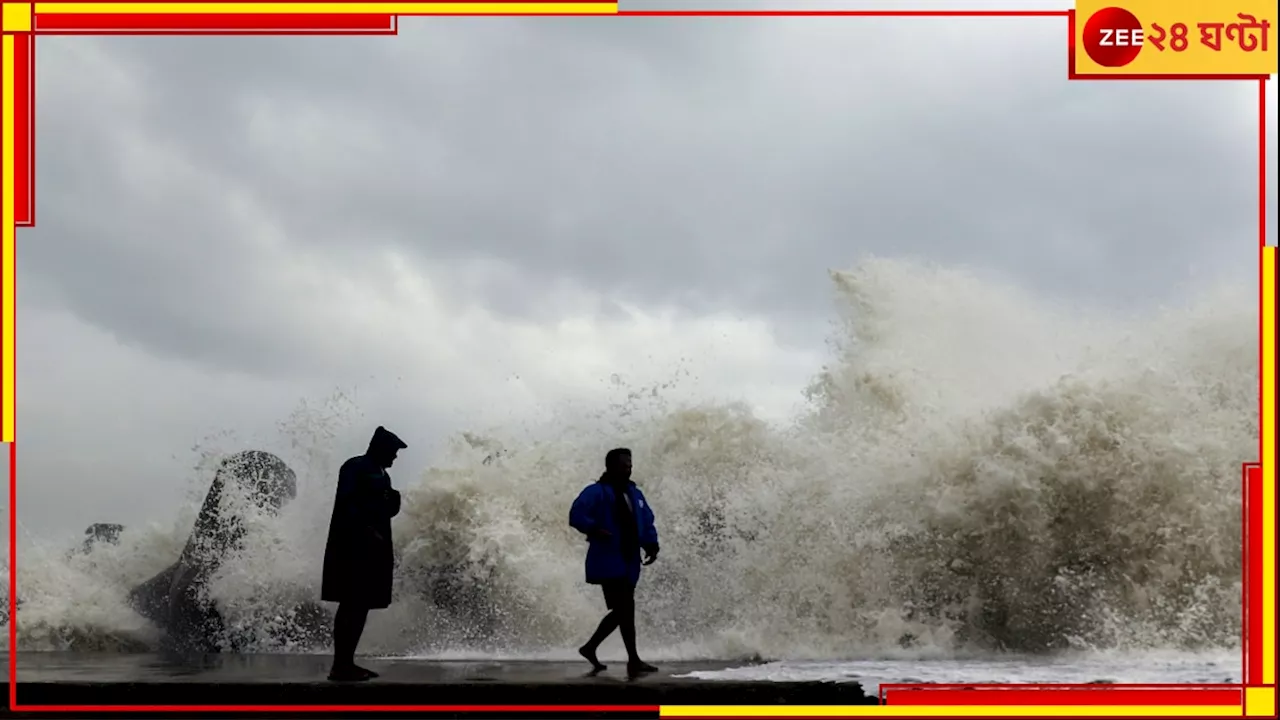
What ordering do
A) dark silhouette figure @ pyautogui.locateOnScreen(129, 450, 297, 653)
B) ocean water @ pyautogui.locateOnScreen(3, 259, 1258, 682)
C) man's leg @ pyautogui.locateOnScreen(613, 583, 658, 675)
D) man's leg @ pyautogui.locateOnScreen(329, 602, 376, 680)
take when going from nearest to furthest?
1. man's leg @ pyautogui.locateOnScreen(329, 602, 376, 680)
2. man's leg @ pyautogui.locateOnScreen(613, 583, 658, 675)
3. ocean water @ pyautogui.locateOnScreen(3, 259, 1258, 682)
4. dark silhouette figure @ pyautogui.locateOnScreen(129, 450, 297, 653)

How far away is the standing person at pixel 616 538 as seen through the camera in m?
7.07

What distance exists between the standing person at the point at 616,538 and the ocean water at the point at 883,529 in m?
0.80

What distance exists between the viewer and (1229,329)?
10.8 m

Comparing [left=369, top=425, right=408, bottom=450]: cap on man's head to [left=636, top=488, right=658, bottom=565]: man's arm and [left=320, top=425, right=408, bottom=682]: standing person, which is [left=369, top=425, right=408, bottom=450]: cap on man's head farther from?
[left=636, top=488, right=658, bottom=565]: man's arm

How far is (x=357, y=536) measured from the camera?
7.02m

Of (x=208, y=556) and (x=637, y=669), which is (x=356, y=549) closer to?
(x=637, y=669)

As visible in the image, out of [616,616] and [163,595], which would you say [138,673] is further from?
[163,595]

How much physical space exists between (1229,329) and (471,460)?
6.98 metres

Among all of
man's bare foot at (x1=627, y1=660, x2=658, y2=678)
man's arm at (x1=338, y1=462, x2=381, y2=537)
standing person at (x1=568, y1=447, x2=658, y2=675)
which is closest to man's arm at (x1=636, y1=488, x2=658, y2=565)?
standing person at (x1=568, y1=447, x2=658, y2=675)

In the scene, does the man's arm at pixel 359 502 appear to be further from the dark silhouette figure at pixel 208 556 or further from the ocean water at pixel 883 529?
the dark silhouette figure at pixel 208 556

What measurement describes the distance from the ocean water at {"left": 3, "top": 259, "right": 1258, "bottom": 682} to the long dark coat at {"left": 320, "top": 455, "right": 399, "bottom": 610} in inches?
88.4

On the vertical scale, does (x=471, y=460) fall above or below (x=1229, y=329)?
below

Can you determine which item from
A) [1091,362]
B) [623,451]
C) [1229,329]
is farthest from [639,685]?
[1229,329]

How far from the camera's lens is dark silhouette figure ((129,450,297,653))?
11289 mm
